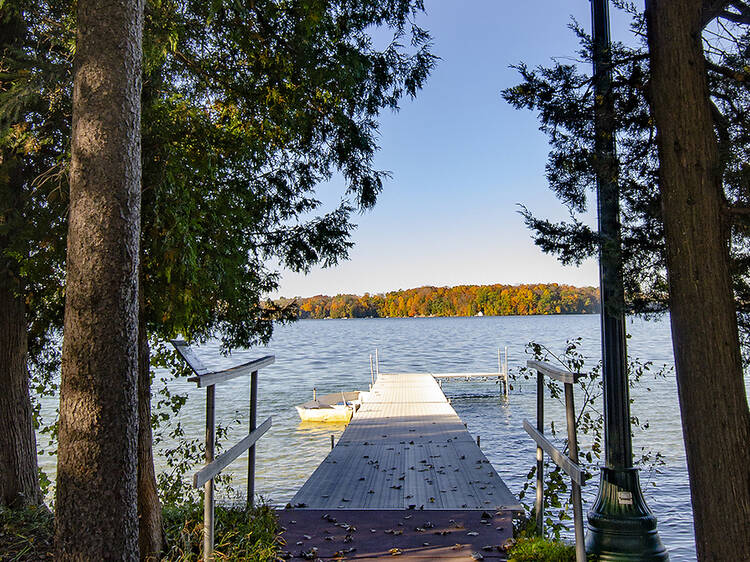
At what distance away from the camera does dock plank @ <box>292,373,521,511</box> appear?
6309 mm

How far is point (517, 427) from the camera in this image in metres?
19.2

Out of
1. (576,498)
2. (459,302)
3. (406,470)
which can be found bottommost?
(406,470)

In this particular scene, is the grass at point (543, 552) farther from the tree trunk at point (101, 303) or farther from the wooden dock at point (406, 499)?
the tree trunk at point (101, 303)

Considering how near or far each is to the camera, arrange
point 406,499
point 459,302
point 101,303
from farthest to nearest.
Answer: point 459,302, point 406,499, point 101,303

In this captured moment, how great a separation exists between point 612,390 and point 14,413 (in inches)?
192

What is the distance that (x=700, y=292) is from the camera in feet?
12.7

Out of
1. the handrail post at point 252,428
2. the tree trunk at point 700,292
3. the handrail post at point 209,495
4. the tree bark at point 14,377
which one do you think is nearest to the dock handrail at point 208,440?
the handrail post at point 209,495

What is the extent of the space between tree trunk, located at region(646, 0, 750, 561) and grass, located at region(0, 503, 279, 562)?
9.56ft

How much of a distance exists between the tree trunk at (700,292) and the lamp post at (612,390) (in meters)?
0.35

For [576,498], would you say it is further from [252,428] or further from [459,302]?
[459,302]

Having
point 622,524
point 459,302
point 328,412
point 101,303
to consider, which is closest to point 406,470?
point 622,524

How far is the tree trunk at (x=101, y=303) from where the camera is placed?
120 inches

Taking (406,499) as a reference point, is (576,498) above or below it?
above

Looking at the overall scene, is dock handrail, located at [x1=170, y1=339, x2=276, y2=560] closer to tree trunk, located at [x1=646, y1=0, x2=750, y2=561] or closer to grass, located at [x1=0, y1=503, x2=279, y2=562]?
grass, located at [x1=0, y1=503, x2=279, y2=562]
